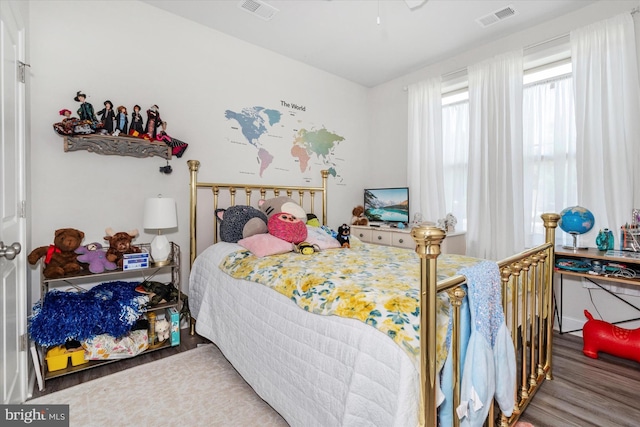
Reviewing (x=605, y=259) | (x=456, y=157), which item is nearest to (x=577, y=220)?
(x=605, y=259)

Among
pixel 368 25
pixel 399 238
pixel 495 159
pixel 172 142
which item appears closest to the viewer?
pixel 172 142

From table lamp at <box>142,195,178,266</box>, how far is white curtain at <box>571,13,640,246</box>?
126 inches

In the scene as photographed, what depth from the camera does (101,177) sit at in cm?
226

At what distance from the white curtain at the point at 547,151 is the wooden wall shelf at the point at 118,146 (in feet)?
10.3

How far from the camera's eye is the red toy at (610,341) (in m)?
1.99

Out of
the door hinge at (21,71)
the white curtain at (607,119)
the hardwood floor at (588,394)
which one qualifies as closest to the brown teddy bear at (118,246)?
the door hinge at (21,71)

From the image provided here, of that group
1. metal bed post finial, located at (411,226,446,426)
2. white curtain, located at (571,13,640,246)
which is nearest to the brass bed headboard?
metal bed post finial, located at (411,226,446,426)

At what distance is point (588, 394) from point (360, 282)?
1503 millimetres

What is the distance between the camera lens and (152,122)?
93.5 inches

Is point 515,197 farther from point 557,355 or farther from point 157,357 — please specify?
point 157,357

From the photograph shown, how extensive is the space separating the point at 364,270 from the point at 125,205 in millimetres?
1886

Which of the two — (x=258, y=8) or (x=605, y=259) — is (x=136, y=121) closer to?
(x=258, y=8)

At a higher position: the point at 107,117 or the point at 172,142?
the point at 107,117

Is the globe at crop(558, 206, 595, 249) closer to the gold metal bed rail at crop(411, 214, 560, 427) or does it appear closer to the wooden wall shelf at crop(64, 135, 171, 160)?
the gold metal bed rail at crop(411, 214, 560, 427)
